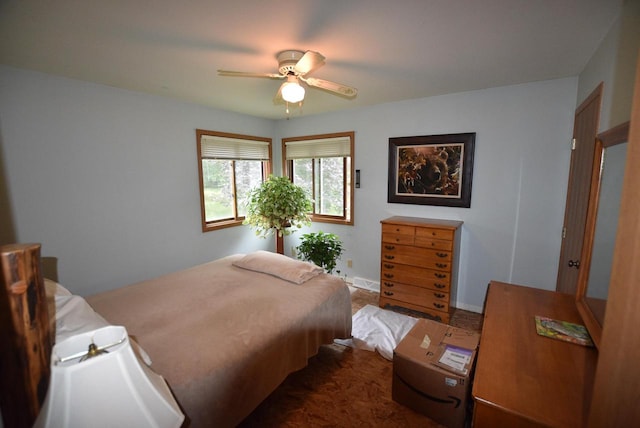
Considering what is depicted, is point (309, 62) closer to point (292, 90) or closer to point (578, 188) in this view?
point (292, 90)

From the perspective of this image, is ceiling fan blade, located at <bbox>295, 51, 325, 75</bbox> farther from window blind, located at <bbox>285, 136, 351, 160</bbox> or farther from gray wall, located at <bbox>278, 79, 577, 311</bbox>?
window blind, located at <bbox>285, 136, 351, 160</bbox>

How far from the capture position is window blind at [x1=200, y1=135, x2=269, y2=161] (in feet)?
11.8

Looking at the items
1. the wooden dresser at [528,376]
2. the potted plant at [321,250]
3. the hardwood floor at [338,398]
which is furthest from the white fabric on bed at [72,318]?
the potted plant at [321,250]

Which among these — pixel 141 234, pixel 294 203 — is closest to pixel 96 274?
pixel 141 234

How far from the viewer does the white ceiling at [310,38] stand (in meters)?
1.45

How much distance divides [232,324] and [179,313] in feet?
1.33

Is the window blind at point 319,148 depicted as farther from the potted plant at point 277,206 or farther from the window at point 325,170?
the potted plant at point 277,206

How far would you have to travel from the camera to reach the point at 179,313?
6.05 feet

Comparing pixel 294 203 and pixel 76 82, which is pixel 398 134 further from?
pixel 76 82

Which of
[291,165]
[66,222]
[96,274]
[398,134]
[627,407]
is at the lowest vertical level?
[96,274]

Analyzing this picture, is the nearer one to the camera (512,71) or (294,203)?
(512,71)

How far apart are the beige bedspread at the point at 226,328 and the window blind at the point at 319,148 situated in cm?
206

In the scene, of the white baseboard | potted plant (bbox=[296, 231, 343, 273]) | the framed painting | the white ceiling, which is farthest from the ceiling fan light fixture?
the white baseboard

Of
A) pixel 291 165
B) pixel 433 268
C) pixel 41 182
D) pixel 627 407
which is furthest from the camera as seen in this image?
pixel 291 165
